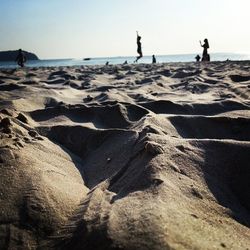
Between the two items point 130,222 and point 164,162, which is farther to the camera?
point 164,162

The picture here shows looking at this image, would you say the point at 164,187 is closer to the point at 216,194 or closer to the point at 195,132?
the point at 216,194

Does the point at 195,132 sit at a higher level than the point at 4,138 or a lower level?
lower

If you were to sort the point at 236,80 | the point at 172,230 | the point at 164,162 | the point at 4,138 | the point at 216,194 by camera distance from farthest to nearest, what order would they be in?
the point at 236,80 → the point at 4,138 → the point at 164,162 → the point at 216,194 → the point at 172,230

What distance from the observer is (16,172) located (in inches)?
62.6

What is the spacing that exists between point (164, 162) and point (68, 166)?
2.27 ft

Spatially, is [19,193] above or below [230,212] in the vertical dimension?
above

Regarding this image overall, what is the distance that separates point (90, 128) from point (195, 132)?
2.76 feet

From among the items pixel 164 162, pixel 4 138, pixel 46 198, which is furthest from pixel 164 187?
pixel 4 138

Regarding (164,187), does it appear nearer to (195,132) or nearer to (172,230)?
(172,230)

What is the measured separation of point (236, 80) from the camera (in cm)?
585

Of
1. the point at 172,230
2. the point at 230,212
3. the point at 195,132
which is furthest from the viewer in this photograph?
the point at 195,132

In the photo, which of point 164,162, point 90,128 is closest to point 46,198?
point 164,162

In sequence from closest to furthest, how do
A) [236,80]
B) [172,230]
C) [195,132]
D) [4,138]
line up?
[172,230]
[4,138]
[195,132]
[236,80]

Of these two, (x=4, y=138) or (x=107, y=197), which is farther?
(x=4, y=138)
